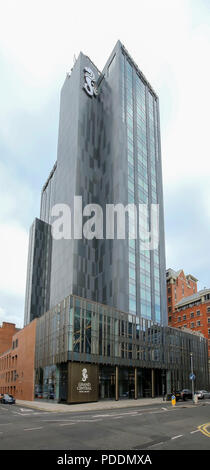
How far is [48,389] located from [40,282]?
7013cm

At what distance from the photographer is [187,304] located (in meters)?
112

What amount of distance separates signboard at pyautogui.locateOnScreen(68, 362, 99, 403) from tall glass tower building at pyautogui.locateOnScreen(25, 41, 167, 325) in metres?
23.2

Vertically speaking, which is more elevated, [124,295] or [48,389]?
[124,295]

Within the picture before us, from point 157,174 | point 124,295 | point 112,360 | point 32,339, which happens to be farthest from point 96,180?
point 112,360

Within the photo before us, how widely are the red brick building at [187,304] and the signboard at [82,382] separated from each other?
50.0 m

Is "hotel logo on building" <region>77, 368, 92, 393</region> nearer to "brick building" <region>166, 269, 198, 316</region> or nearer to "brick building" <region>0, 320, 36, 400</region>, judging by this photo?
"brick building" <region>0, 320, 36, 400</region>

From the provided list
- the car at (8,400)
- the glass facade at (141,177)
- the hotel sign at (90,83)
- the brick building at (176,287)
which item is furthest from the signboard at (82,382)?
the brick building at (176,287)

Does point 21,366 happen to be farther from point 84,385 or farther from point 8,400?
point 84,385

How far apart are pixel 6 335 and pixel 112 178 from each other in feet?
242

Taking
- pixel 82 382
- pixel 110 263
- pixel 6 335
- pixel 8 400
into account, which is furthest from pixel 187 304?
pixel 82 382

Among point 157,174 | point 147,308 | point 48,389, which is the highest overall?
point 157,174
